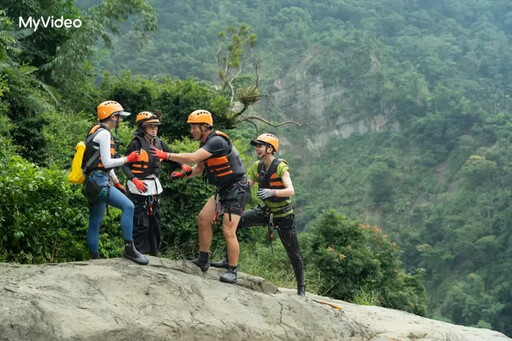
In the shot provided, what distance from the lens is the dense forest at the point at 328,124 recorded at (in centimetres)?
1428

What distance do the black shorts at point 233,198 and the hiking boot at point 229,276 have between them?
0.65m

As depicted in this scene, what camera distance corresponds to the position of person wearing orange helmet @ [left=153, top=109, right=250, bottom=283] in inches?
296

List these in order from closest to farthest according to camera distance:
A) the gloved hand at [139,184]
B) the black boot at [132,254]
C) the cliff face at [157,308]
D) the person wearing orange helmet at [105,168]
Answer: the cliff face at [157,308] < the person wearing orange helmet at [105,168] < the black boot at [132,254] < the gloved hand at [139,184]

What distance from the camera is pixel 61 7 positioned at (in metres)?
21.5

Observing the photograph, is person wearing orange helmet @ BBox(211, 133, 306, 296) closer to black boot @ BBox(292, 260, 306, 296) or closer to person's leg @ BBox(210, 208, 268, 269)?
person's leg @ BBox(210, 208, 268, 269)

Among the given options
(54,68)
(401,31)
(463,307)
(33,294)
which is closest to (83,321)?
(33,294)

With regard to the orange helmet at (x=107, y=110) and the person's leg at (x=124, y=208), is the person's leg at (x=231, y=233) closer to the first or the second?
the person's leg at (x=124, y=208)

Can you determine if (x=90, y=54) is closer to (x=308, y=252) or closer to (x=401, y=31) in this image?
(x=308, y=252)

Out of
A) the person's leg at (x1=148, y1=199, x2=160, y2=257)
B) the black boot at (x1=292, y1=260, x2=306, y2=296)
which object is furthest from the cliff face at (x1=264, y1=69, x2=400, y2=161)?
the person's leg at (x1=148, y1=199, x2=160, y2=257)

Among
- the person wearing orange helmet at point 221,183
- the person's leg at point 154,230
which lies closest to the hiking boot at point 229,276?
the person wearing orange helmet at point 221,183

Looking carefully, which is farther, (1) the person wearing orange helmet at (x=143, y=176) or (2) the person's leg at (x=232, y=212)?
(2) the person's leg at (x=232, y=212)

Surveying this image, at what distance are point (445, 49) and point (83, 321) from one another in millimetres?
103549

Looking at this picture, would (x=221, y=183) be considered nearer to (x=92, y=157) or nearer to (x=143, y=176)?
(x=143, y=176)

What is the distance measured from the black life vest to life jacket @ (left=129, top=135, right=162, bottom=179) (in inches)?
52.7
